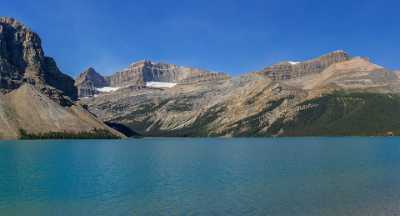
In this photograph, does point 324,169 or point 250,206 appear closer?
point 250,206

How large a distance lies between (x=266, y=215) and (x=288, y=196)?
13.8 meters

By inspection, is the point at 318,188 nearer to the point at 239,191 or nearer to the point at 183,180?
the point at 239,191

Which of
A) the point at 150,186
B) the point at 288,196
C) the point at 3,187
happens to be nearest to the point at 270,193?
the point at 288,196

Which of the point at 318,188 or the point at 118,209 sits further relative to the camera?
the point at 318,188

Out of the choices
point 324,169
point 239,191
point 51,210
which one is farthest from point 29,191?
point 324,169

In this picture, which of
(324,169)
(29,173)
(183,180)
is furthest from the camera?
(324,169)

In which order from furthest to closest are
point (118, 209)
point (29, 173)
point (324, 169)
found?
point (324, 169), point (29, 173), point (118, 209)

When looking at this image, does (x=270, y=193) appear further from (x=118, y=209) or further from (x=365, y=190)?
(x=118, y=209)

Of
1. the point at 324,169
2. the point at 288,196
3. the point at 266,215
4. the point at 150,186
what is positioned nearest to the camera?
the point at 266,215

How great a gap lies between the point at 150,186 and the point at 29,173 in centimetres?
3323

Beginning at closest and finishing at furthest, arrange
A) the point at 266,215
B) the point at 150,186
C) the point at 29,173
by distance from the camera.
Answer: the point at 266,215 < the point at 150,186 < the point at 29,173

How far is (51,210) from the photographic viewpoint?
58.8 metres

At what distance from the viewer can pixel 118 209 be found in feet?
196

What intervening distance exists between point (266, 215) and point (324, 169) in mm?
54955
